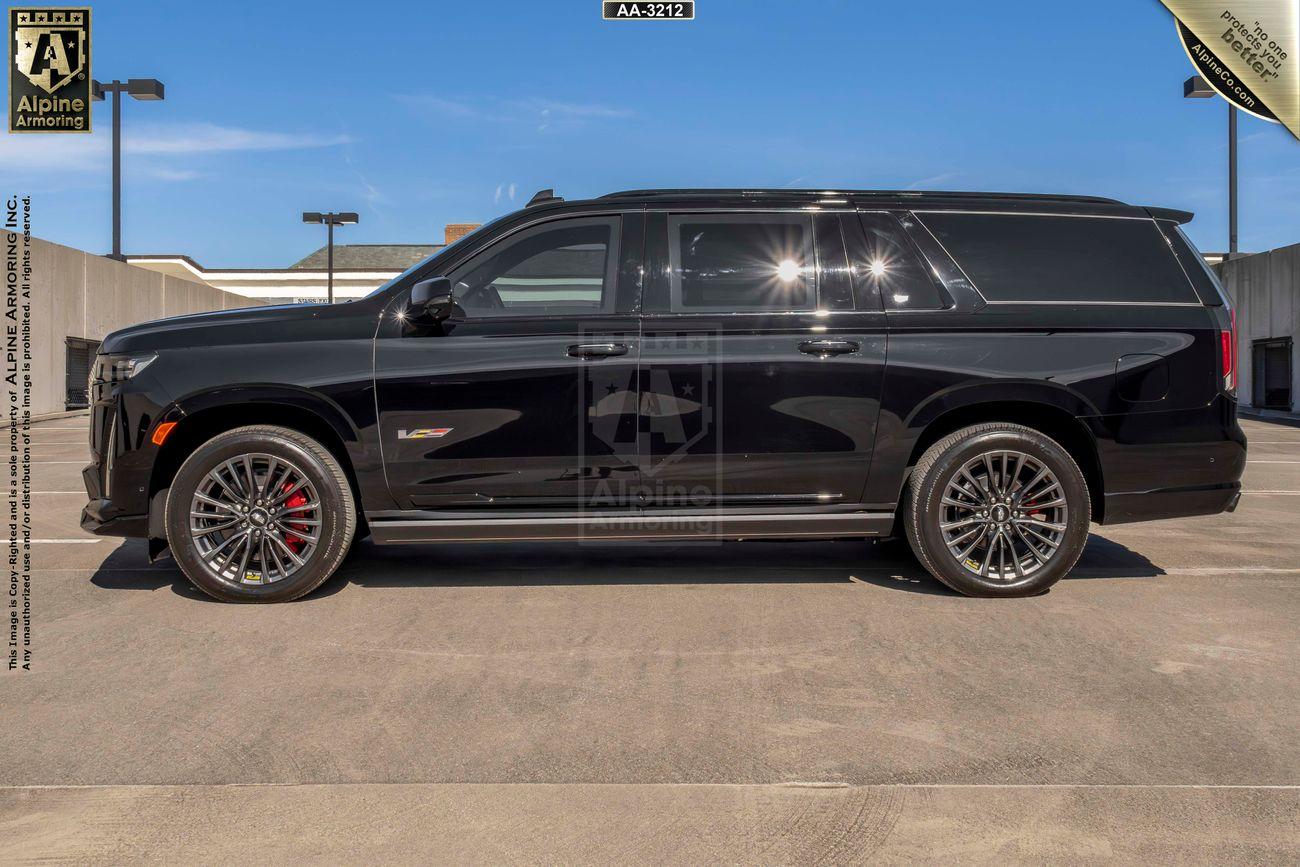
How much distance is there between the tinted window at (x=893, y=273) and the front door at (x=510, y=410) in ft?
4.07

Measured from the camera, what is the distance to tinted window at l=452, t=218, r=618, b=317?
18.4ft

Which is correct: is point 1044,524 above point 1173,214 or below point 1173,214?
below

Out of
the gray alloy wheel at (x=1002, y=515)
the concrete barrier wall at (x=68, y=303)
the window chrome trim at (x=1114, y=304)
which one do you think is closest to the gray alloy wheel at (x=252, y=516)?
the gray alloy wheel at (x=1002, y=515)

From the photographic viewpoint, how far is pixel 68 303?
940 inches

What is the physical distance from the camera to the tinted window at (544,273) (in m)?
5.62

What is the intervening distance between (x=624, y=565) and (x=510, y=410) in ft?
4.73

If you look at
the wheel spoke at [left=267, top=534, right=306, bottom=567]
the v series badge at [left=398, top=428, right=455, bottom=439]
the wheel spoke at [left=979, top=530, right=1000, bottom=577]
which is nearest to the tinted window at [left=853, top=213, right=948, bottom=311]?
the wheel spoke at [left=979, top=530, right=1000, bottom=577]

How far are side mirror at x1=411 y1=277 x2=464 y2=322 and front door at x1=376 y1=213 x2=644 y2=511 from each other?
0.27 feet

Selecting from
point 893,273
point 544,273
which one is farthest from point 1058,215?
point 544,273

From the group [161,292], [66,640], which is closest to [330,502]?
[66,640]

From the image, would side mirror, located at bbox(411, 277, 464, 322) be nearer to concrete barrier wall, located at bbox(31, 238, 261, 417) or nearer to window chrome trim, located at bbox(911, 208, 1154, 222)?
window chrome trim, located at bbox(911, 208, 1154, 222)

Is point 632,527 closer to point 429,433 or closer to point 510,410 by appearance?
point 510,410

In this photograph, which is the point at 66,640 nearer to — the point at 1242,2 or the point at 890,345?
the point at 890,345

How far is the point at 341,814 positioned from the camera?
114 inches
